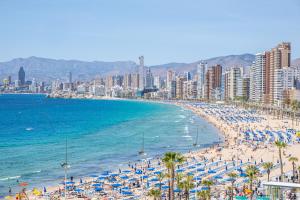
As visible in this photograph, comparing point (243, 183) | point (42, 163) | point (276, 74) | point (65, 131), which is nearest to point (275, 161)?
point (243, 183)

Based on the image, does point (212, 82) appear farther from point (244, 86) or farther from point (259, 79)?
point (259, 79)

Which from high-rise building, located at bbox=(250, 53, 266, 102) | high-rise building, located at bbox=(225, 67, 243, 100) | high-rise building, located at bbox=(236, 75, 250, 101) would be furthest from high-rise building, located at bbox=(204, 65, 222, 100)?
high-rise building, located at bbox=(250, 53, 266, 102)

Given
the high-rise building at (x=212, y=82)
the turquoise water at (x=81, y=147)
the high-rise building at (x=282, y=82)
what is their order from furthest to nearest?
the high-rise building at (x=212, y=82) → the high-rise building at (x=282, y=82) → the turquoise water at (x=81, y=147)

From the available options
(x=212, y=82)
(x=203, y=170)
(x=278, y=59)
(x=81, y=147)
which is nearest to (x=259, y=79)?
(x=278, y=59)

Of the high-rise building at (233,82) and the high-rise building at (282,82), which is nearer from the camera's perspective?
the high-rise building at (282,82)

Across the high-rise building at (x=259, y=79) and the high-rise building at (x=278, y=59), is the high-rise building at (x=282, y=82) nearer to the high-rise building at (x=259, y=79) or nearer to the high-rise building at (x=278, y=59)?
the high-rise building at (x=278, y=59)


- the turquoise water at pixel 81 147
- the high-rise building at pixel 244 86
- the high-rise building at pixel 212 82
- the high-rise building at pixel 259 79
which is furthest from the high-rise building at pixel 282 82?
the high-rise building at pixel 212 82

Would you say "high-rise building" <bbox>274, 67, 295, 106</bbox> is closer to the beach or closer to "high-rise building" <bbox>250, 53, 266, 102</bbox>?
"high-rise building" <bbox>250, 53, 266, 102</bbox>

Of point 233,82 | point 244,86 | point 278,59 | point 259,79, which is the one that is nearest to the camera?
point 278,59

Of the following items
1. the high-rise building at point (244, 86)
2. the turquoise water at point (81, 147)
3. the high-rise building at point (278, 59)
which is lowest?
the turquoise water at point (81, 147)

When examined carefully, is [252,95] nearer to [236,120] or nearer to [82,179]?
[236,120]

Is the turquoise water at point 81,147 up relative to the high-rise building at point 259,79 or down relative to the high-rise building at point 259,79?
down
